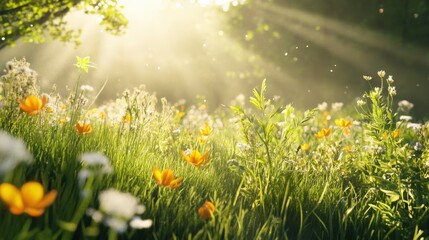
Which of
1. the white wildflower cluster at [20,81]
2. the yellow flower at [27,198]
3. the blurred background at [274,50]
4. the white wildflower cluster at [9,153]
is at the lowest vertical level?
the yellow flower at [27,198]

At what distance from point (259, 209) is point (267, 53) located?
12.1 metres

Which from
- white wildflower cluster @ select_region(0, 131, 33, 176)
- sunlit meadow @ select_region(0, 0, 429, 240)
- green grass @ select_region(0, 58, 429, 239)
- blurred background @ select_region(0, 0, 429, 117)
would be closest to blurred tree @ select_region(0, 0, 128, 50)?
blurred background @ select_region(0, 0, 429, 117)

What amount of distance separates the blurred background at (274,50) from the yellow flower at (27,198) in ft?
21.7

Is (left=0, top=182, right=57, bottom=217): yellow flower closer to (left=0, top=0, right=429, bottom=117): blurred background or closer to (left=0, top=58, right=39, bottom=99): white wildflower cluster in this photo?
(left=0, top=58, right=39, bottom=99): white wildflower cluster

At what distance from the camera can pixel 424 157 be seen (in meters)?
2.39

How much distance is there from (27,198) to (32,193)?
0.03 m

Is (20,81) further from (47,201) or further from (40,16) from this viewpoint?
(40,16)

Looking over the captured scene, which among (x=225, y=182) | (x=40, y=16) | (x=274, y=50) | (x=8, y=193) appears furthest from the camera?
(x=274, y=50)

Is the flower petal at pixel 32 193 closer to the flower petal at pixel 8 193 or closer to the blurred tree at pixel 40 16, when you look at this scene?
the flower petal at pixel 8 193

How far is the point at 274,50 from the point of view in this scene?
13.7m

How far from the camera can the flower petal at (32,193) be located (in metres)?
0.93

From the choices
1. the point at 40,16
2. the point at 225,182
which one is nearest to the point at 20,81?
the point at 225,182

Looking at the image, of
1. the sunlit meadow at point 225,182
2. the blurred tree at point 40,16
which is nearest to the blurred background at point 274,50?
the blurred tree at point 40,16

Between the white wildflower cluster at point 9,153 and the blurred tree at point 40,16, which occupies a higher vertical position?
the blurred tree at point 40,16
